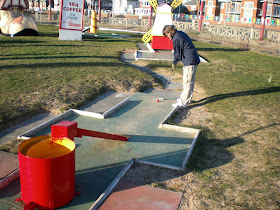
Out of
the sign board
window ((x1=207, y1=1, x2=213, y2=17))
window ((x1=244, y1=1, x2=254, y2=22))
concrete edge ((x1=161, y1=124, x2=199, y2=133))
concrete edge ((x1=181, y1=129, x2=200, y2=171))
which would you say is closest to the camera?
concrete edge ((x1=181, y1=129, x2=200, y2=171))

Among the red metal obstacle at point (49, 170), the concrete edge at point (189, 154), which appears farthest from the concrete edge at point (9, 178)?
the concrete edge at point (189, 154)

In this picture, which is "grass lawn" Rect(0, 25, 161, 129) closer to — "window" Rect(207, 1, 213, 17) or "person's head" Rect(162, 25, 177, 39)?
Answer: "person's head" Rect(162, 25, 177, 39)

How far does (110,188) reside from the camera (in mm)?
3535

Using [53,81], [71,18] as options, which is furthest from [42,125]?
[71,18]

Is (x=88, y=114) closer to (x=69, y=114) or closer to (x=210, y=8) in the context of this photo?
(x=69, y=114)

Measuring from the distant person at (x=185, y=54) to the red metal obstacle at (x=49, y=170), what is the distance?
12.4ft

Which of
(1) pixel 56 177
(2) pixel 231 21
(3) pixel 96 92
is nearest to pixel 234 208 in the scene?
(1) pixel 56 177

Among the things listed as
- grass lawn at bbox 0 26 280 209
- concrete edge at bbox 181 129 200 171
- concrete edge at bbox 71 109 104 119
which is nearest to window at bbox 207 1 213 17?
grass lawn at bbox 0 26 280 209

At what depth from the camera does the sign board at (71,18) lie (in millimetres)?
16703

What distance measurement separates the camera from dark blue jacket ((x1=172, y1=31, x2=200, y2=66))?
6457 millimetres

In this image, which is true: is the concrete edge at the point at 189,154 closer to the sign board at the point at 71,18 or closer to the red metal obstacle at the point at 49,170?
the red metal obstacle at the point at 49,170

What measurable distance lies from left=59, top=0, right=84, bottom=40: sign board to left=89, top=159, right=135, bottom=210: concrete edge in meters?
14.4

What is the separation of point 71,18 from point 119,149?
46.4 feet

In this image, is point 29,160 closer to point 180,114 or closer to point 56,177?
point 56,177
